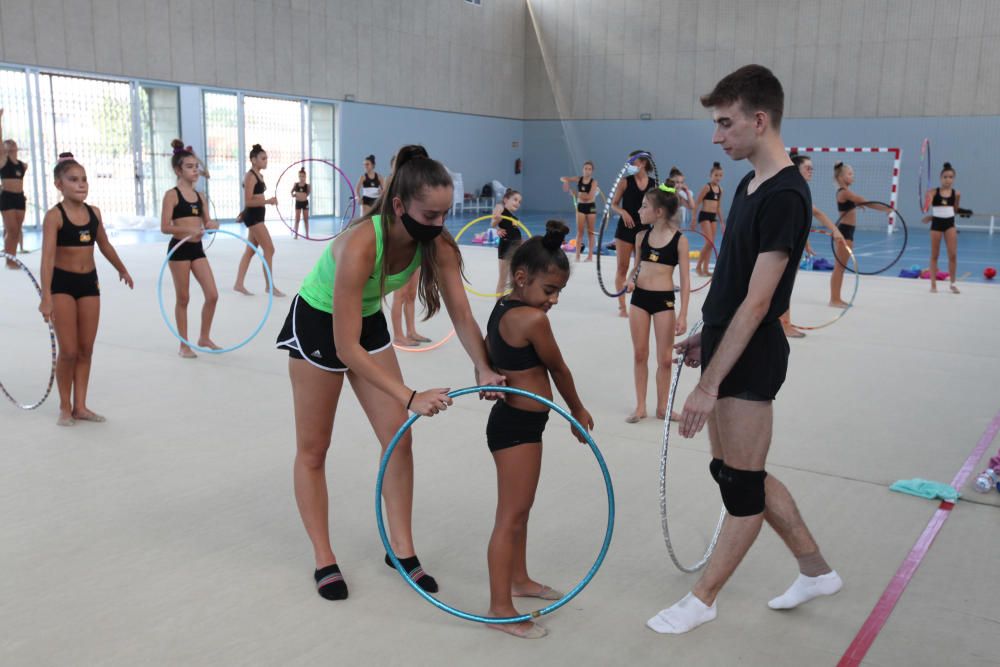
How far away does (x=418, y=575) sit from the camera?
324cm

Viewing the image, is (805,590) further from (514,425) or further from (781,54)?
(781,54)

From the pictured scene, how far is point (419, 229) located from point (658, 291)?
2.94 meters

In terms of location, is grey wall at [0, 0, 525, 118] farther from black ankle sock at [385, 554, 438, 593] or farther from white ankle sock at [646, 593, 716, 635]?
white ankle sock at [646, 593, 716, 635]

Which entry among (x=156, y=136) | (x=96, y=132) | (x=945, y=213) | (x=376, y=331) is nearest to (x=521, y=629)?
(x=376, y=331)

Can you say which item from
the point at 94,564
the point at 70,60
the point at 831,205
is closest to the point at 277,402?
the point at 94,564

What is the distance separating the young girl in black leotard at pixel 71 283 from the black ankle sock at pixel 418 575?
113 inches

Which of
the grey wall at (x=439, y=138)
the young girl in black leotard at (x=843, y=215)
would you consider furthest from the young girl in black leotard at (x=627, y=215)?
the grey wall at (x=439, y=138)

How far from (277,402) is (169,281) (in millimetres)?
6224

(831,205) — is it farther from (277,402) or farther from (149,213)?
(277,402)

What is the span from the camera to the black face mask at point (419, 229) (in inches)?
114

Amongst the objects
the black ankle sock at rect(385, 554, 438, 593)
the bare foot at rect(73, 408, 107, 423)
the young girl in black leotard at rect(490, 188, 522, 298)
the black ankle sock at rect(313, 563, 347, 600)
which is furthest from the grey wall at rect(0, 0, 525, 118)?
the black ankle sock at rect(385, 554, 438, 593)

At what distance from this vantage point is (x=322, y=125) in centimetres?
2275

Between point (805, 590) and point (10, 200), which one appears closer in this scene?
point (805, 590)

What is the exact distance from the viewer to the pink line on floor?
289 cm
